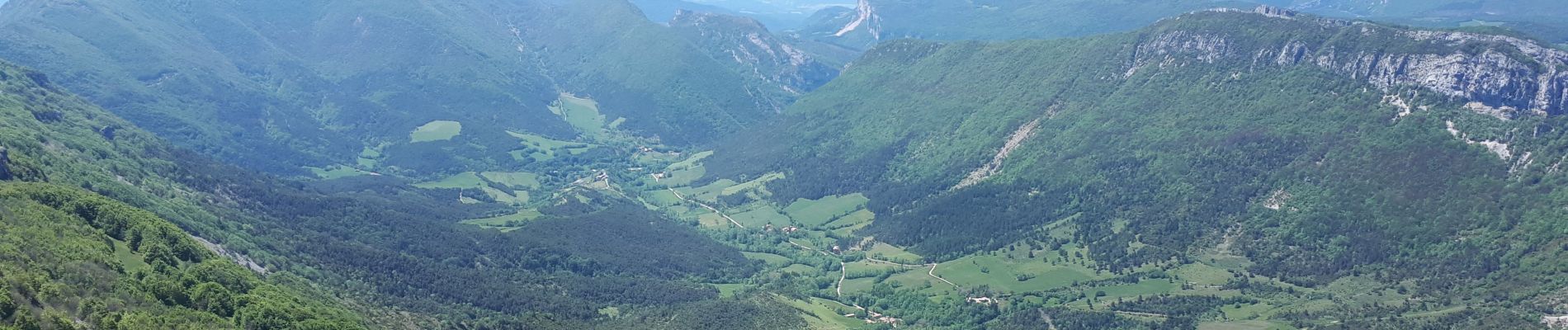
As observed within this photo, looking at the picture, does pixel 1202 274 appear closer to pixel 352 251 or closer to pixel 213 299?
pixel 352 251

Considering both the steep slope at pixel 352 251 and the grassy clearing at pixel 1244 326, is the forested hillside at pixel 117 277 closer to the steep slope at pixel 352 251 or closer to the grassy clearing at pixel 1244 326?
the steep slope at pixel 352 251

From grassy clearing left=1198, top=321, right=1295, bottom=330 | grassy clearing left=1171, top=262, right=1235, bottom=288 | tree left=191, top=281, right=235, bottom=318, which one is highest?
tree left=191, top=281, right=235, bottom=318

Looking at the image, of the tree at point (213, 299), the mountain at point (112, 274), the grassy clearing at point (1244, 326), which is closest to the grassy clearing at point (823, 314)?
the grassy clearing at point (1244, 326)

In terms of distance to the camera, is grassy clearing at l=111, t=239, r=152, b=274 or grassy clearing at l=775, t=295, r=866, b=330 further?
grassy clearing at l=775, t=295, r=866, b=330

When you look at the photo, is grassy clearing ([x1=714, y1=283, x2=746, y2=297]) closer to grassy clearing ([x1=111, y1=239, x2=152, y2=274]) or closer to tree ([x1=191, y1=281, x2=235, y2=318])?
tree ([x1=191, y1=281, x2=235, y2=318])

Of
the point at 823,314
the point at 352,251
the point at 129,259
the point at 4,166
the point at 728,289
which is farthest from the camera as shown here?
the point at 728,289

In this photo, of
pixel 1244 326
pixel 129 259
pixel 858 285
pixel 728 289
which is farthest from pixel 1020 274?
pixel 129 259

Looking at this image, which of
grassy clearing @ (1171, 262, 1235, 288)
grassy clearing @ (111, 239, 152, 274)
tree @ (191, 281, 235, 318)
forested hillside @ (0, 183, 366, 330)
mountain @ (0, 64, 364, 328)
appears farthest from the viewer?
grassy clearing @ (1171, 262, 1235, 288)

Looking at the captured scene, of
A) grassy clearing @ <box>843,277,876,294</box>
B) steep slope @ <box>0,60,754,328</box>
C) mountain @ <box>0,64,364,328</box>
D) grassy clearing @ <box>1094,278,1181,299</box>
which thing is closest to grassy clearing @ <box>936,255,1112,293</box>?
grassy clearing @ <box>1094,278,1181,299</box>
